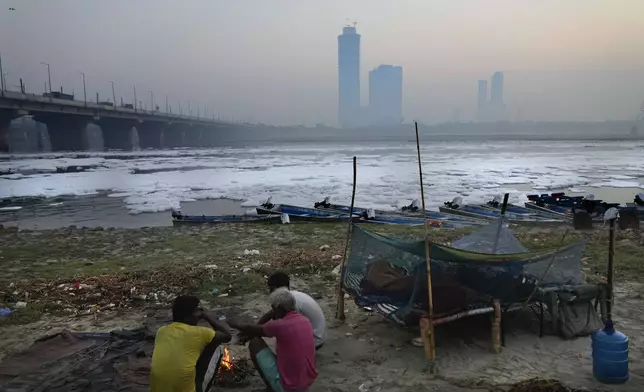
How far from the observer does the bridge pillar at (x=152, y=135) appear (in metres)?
98.2

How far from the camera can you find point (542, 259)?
230 inches

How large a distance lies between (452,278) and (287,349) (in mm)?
2386

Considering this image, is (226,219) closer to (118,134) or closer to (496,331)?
(496,331)

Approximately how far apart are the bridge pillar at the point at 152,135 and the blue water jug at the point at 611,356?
98.8 m

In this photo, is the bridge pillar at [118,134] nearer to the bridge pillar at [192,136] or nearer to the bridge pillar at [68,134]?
the bridge pillar at [68,134]

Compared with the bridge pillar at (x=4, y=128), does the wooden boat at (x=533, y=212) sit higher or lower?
lower

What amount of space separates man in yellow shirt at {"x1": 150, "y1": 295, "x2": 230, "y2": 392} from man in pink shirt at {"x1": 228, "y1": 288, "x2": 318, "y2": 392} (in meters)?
0.50

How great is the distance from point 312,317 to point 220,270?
4112 mm

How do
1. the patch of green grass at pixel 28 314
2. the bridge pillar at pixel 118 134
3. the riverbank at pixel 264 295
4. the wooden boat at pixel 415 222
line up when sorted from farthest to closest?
the bridge pillar at pixel 118 134, the wooden boat at pixel 415 222, the patch of green grass at pixel 28 314, the riverbank at pixel 264 295

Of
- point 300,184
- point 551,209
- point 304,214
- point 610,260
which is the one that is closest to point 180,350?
point 610,260

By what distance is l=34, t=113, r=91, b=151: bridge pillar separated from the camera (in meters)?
72.7

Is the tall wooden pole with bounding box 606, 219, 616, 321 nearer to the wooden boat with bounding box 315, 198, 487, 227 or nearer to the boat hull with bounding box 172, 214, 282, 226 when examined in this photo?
the wooden boat with bounding box 315, 198, 487, 227

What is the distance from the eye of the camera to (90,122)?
7625 centimetres

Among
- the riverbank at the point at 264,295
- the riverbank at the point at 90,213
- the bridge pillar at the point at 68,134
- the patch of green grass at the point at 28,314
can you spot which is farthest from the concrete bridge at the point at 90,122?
the patch of green grass at the point at 28,314
